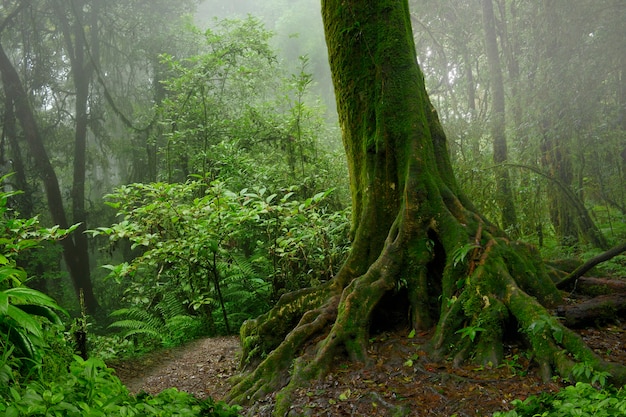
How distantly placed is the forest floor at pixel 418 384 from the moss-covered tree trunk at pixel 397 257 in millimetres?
133

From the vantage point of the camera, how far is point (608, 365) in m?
2.77

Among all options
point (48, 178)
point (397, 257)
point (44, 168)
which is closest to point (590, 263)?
point (397, 257)

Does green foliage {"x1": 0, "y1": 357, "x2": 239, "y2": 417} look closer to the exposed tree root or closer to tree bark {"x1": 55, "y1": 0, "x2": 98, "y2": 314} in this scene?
the exposed tree root

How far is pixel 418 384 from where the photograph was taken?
10.6 ft

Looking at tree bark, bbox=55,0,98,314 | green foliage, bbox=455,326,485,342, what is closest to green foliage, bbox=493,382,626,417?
green foliage, bbox=455,326,485,342

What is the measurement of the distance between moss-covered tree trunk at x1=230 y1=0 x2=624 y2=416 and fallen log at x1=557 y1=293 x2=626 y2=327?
27cm

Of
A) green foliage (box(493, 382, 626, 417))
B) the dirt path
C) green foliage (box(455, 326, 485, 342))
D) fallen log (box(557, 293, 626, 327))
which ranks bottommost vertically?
the dirt path

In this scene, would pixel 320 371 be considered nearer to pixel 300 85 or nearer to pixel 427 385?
pixel 427 385

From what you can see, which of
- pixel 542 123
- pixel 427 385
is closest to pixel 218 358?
→ pixel 427 385

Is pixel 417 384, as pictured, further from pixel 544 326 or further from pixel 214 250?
pixel 214 250

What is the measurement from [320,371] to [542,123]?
8.59 m

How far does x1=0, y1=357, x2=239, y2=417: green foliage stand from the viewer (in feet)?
5.11

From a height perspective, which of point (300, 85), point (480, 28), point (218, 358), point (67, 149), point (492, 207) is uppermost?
point (480, 28)

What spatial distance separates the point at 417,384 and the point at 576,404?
110 centimetres
